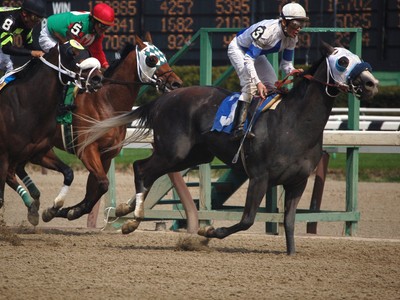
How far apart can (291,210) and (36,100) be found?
2.27 metres

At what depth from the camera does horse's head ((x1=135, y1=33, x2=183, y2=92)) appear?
9070 millimetres

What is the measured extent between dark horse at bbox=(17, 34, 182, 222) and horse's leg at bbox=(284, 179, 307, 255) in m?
1.75

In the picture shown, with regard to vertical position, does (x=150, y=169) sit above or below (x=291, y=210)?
above

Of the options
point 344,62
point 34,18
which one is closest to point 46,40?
point 34,18

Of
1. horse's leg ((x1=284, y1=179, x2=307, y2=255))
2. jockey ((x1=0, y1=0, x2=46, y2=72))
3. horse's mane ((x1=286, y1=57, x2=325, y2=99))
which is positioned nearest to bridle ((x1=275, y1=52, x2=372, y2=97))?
horse's mane ((x1=286, y1=57, x2=325, y2=99))

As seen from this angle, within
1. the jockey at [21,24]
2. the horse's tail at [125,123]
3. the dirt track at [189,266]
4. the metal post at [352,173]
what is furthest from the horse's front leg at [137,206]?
the metal post at [352,173]

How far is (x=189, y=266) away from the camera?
6.84 meters

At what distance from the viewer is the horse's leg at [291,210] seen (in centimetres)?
761

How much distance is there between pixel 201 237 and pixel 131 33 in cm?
751

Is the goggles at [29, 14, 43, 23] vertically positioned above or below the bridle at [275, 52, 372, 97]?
above

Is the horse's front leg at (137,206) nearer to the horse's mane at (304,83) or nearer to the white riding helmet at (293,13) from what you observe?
the horse's mane at (304,83)

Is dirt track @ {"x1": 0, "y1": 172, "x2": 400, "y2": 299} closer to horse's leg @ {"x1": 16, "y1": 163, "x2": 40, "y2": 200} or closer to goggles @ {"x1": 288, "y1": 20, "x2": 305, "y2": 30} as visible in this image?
horse's leg @ {"x1": 16, "y1": 163, "x2": 40, "y2": 200}

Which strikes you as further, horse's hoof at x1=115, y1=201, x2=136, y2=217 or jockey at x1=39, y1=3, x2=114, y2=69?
jockey at x1=39, y1=3, x2=114, y2=69

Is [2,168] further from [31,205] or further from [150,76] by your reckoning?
[150,76]
